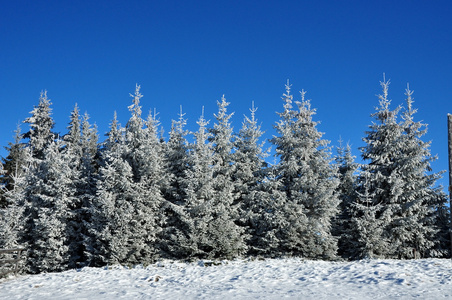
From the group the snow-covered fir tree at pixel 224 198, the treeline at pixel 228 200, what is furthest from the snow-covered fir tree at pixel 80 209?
the snow-covered fir tree at pixel 224 198

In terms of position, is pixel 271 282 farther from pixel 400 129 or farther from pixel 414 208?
pixel 400 129

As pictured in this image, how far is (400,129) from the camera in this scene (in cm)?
2347

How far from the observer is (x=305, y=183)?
2156cm

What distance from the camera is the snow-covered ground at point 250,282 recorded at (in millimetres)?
10891

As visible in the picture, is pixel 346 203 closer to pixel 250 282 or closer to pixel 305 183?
pixel 305 183

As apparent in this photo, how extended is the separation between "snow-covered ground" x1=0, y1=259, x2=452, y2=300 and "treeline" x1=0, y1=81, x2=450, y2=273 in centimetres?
367

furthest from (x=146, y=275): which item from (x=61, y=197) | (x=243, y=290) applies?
(x=61, y=197)

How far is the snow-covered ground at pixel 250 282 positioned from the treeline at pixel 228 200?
3673mm

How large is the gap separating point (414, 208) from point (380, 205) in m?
2.05

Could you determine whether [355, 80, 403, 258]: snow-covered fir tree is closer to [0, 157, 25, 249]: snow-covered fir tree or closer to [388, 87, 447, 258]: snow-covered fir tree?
[388, 87, 447, 258]: snow-covered fir tree

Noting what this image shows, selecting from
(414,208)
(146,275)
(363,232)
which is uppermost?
(414,208)

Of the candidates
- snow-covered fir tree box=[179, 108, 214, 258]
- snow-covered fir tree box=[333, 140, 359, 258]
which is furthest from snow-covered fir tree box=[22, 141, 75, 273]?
snow-covered fir tree box=[333, 140, 359, 258]

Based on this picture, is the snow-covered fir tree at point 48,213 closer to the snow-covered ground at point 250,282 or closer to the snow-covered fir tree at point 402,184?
the snow-covered ground at point 250,282

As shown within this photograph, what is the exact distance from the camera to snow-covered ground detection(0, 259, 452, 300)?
1089 cm
